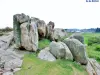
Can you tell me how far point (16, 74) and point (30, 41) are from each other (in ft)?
13.1

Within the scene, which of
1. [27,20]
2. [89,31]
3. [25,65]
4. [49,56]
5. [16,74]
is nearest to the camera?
[16,74]

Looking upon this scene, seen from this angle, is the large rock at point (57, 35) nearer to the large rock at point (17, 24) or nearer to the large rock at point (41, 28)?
the large rock at point (41, 28)

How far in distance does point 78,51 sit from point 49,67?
2.99 m

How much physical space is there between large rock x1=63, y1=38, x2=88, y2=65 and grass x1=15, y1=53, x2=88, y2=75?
2.60 ft

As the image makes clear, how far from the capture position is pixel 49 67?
46.1 feet

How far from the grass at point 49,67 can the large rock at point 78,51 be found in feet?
2.60

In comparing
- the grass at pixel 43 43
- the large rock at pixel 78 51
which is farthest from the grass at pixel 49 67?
the grass at pixel 43 43

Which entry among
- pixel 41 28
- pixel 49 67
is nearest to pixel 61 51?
pixel 49 67

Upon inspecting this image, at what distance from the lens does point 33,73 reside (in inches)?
530

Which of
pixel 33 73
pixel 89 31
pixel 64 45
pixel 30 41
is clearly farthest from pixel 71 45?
pixel 89 31

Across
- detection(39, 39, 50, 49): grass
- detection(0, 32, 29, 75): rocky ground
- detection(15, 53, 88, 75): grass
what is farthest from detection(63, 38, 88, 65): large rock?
detection(0, 32, 29, 75): rocky ground

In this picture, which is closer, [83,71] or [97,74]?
[83,71]

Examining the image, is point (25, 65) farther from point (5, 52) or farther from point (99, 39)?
point (99, 39)

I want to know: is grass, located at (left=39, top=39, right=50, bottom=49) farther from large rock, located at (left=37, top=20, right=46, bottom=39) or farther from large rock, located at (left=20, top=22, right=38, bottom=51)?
large rock, located at (left=20, top=22, right=38, bottom=51)
